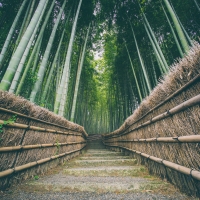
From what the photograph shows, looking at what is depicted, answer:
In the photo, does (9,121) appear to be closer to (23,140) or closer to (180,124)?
(23,140)

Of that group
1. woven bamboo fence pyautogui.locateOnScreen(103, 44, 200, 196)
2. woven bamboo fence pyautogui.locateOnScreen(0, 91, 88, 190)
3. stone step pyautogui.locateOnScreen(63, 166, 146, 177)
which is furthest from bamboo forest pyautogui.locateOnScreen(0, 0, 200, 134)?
woven bamboo fence pyautogui.locateOnScreen(103, 44, 200, 196)

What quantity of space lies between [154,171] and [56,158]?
5.95 ft

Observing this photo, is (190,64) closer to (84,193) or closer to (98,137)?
(84,193)

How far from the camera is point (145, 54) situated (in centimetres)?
745

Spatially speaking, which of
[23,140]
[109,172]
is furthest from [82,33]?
[109,172]

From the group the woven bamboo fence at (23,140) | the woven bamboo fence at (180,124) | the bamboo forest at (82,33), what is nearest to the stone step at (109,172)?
the woven bamboo fence at (180,124)

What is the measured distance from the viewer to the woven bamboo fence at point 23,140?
4.87 ft

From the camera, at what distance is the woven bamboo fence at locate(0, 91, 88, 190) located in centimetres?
149

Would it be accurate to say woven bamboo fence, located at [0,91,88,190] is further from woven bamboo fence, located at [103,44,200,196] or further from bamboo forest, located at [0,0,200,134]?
woven bamboo fence, located at [103,44,200,196]

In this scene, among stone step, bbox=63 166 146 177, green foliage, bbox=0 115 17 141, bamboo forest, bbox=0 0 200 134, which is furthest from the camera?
bamboo forest, bbox=0 0 200 134

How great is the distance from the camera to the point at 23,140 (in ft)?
5.89

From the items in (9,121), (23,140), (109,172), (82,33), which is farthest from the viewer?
(82,33)

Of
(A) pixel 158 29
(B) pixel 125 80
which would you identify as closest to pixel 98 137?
(B) pixel 125 80

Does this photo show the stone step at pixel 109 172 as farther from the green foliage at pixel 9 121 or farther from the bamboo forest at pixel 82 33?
the bamboo forest at pixel 82 33
